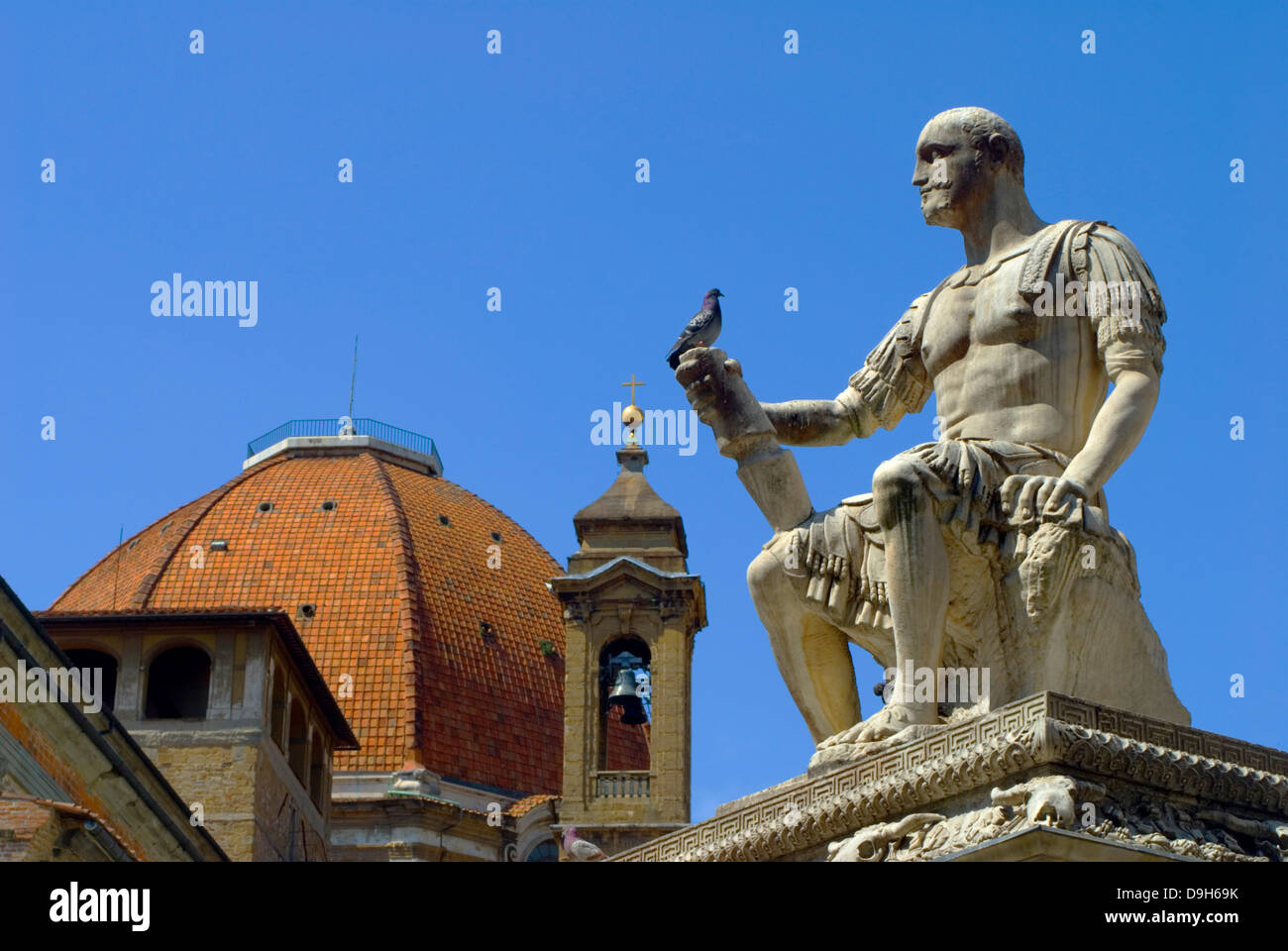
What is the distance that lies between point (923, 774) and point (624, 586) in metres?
62.7

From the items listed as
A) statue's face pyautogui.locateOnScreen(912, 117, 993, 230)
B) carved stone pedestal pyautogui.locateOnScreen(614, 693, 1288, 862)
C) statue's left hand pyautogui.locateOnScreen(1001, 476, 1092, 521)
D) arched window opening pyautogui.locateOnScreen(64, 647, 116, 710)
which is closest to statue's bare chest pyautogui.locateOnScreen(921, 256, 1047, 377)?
statue's face pyautogui.locateOnScreen(912, 117, 993, 230)

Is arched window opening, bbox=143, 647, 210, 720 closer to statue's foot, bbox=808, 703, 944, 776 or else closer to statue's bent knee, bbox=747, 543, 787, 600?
statue's bent knee, bbox=747, 543, 787, 600

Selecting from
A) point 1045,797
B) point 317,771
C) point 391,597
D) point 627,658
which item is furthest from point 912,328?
point 391,597

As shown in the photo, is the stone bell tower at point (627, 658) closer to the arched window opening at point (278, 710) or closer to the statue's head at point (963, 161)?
the arched window opening at point (278, 710)

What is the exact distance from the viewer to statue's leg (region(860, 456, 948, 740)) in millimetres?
11359

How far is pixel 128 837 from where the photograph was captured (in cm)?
4138

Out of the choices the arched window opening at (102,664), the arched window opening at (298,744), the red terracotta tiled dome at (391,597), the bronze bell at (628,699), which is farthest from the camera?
the red terracotta tiled dome at (391,597)

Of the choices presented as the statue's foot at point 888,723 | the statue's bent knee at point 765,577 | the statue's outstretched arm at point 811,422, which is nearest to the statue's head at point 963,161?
the statue's outstretched arm at point 811,422

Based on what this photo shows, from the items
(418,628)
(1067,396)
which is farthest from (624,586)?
(1067,396)

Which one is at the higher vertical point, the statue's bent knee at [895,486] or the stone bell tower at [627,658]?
the stone bell tower at [627,658]

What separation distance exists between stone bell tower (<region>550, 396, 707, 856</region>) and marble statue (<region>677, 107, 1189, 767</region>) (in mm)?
57077

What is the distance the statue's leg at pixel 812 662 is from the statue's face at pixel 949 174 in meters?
1.84

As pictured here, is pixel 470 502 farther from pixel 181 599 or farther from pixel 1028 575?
pixel 1028 575

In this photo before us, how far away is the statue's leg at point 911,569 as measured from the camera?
11.4 metres
